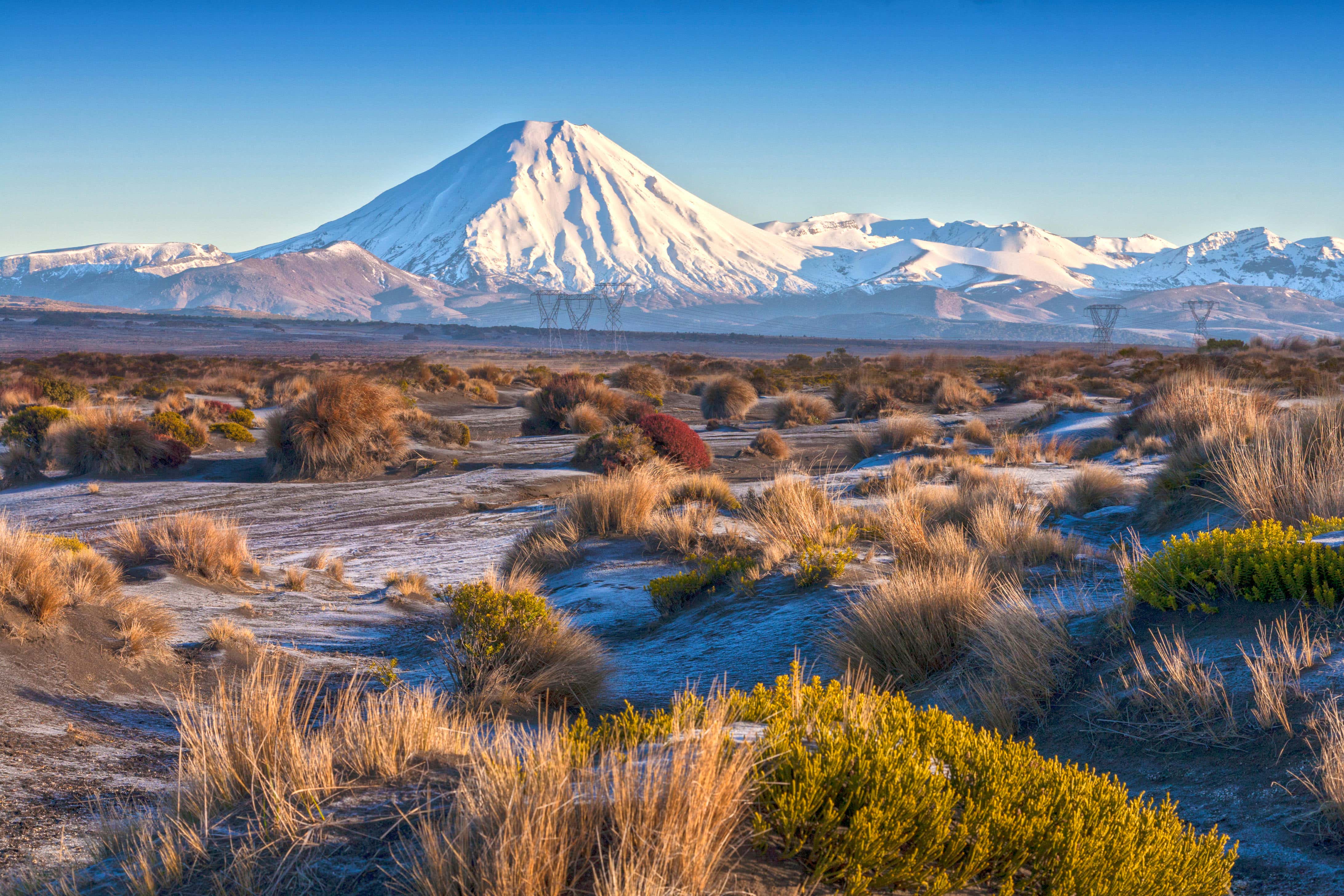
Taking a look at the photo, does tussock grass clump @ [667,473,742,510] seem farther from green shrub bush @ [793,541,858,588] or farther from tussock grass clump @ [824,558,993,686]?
tussock grass clump @ [824,558,993,686]

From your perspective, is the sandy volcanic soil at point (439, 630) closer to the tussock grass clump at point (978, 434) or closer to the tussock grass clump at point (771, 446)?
the tussock grass clump at point (771, 446)

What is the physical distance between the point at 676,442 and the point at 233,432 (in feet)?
31.7

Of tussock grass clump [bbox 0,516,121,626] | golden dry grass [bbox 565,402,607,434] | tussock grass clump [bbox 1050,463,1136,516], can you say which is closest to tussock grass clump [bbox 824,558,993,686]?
tussock grass clump [bbox 1050,463,1136,516]

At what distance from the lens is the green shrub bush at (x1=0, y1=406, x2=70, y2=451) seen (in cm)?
1653

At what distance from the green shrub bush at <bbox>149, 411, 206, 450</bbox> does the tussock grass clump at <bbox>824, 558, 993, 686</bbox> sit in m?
15.2

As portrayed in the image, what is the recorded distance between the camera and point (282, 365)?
47.0 meters

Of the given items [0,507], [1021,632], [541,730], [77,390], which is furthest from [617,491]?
[77,390]

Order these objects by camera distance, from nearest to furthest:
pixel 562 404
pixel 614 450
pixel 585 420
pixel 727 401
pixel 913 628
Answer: pixel 913 628 → pixel 614 450 → pixel 585 420 → pixel 562 404 → pixel 727 401

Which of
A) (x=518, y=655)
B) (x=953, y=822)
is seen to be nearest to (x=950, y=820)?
(x=953, y=822)

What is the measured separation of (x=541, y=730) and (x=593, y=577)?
18.4 ft

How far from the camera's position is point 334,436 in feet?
53.8

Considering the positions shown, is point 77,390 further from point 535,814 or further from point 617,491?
point 535,814

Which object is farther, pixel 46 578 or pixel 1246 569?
pixel 46 578

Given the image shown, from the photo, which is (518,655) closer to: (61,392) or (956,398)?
(956,398)
